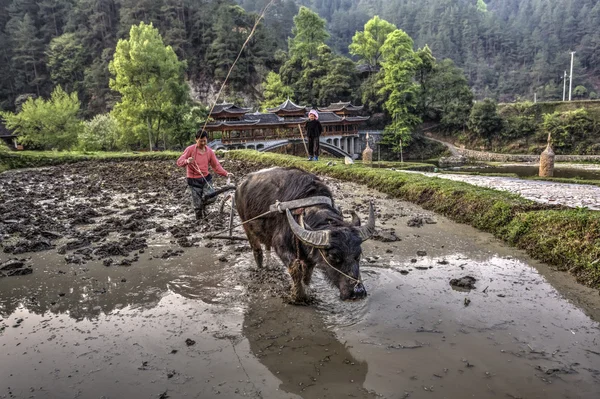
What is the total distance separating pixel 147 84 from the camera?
1200 inches

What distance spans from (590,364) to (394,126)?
44.2 metres

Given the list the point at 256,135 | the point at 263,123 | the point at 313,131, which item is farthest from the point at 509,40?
the point at 313,131

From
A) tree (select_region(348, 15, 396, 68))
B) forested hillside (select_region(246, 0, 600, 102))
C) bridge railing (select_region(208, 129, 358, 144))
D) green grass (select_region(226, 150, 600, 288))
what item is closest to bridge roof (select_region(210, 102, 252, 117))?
bridge railing (select_region(208, 129, 358, 144))

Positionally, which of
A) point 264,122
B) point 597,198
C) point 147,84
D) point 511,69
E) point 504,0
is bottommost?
point 597,198

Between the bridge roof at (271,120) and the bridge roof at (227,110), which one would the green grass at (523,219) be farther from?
the bridge roof at (227,110)

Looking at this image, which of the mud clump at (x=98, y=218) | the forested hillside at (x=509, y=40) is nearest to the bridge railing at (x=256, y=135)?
the mud clump at (x=98, y=218)

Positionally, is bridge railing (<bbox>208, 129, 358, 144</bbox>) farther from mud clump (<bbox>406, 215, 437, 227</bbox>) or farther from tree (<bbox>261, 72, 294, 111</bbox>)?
mud clump (<bbox>406, 215, 437, 227</bbox>)


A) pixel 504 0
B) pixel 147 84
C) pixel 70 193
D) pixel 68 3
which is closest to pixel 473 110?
pixel 147 84

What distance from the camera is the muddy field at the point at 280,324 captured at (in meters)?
3.29

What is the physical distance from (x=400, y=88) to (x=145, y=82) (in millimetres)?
28996

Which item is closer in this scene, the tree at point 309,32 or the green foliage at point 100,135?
the green foliage at point 100,135

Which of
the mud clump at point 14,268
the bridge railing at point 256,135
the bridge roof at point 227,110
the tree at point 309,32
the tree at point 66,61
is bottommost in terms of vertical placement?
the mud clump at point 14,268

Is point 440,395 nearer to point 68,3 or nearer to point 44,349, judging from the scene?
point 44,349

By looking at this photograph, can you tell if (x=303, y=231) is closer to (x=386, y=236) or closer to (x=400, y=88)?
(x=386, y=236)
